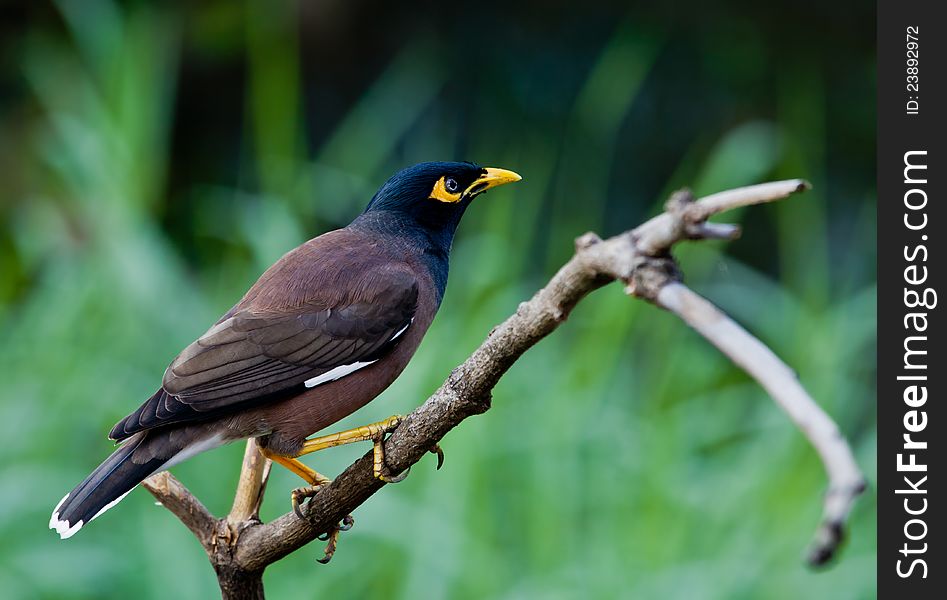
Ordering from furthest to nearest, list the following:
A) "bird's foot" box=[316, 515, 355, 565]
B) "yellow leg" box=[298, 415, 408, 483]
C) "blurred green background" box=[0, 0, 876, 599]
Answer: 1. "blurred green background" box=[0, 0, 876, 599]
2. "bird's foot" box=[316, 515, 355, 565]
3. "yellow leg" box=[298, 415, 408, 483]

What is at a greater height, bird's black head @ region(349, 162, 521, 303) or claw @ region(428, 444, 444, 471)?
bird's black head @ region(349, 162, 521, 303)

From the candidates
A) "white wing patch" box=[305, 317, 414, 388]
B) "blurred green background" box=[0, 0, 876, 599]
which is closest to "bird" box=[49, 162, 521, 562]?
"white wing patch" box=[305, 317, 414, 388]

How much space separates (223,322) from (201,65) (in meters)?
4.32

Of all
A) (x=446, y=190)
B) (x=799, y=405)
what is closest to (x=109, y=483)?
(x=446, y=190)

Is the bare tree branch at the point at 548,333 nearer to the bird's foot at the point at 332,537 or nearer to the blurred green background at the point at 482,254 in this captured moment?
the bird's foot at the point at 332,537

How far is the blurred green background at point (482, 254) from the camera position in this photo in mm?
3904

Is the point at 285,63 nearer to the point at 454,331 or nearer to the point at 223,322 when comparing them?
the point at 454,331

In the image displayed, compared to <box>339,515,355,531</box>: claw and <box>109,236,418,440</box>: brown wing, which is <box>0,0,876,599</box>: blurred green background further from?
<box>109,236,418,440</box>: brown wing

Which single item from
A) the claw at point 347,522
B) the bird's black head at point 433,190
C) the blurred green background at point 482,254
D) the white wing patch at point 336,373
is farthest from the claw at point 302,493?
the blurred green background at point 482,254

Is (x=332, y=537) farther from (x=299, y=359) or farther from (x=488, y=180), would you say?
(x=488, y=180)

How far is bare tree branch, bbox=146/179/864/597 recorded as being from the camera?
3.52 ft

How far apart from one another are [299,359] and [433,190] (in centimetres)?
59

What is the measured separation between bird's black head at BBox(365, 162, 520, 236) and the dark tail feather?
2.80 ft

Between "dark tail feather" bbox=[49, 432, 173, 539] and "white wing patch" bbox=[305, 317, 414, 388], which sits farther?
"white wing patch" bbox=[305, 317, 414, 388]
